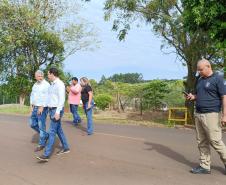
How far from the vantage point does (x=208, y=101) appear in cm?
892

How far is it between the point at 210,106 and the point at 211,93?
0.23 metres

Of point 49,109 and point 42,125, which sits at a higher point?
point 49,109

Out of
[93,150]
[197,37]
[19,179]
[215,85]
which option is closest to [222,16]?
[197,37]

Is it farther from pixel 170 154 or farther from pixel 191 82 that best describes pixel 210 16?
pixel 191 82

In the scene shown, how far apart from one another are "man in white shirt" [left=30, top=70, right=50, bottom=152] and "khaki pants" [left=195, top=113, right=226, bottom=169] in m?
4.15

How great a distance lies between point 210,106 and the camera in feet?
29.2

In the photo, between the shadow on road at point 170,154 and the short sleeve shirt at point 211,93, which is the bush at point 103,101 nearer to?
the shadow on road at point 170,154

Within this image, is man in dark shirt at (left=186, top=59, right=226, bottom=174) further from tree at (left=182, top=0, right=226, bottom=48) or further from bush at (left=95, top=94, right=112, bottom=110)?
bush at (left=95, top=94, right=112, bottom=110)

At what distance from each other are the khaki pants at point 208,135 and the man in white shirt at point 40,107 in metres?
4.15

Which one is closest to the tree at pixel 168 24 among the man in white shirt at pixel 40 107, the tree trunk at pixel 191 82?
the tree trunk at pixel 191 82

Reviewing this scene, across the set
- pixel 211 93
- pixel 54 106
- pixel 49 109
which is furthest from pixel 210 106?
pixel 49 109

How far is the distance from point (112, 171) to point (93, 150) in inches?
101

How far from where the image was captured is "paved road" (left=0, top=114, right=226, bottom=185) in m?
8.78

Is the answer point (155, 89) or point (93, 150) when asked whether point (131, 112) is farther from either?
point (93, 150)
